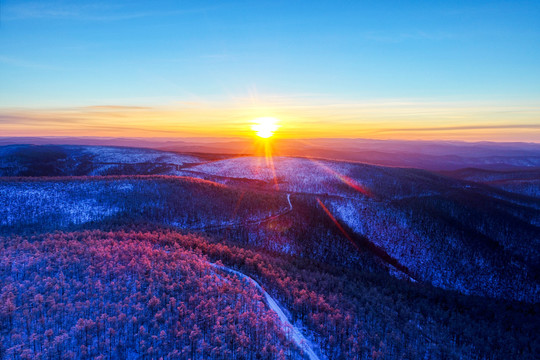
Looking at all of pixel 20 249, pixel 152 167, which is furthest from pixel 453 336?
pixel 152 167

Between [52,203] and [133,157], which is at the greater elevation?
[133,157]

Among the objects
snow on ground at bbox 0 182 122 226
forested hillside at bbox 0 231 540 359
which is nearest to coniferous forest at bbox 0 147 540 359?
forested hillside at bbox 0 231 540 359

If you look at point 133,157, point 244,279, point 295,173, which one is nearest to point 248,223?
point 244,279

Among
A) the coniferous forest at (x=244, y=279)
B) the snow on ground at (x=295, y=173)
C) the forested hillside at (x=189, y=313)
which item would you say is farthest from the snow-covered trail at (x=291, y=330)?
the snow on ground at (x=295, y=173)

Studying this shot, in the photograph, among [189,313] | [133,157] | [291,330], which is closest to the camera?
[189,313]

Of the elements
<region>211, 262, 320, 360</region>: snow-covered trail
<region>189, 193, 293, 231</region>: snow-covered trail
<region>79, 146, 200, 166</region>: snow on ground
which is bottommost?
<region>189, 193, 293, 231</region>: snow-covered trail

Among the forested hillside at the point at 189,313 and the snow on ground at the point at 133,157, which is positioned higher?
the snow on ground at the point at 133,157

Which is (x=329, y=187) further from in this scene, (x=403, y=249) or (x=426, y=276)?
(x=426, y=276)

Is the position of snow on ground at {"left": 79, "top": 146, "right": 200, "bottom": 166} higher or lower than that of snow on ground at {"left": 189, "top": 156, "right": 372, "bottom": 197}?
higher

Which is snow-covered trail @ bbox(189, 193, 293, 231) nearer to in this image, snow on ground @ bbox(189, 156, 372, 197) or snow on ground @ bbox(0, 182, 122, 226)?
snow on ground @ bbox(0, 182, 122, 226)

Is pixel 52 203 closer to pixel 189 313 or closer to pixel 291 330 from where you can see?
pixel 189 313

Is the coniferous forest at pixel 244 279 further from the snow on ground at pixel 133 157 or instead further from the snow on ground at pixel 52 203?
the snow on ground at pixel 133 157

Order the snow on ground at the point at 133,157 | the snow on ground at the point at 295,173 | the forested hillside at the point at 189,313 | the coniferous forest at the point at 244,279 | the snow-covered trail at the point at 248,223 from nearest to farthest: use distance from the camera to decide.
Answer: the forested hillside at the point at 189,313, the coniferous forest at the point at 244,279, the snow-covered trail at the point at 248,223, the snow on ground at the point at 295,173, the snow on ground at the point at 133,157
